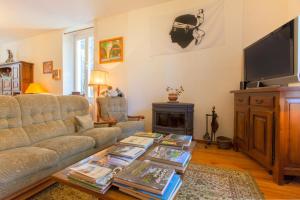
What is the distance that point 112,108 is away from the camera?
3.33 m

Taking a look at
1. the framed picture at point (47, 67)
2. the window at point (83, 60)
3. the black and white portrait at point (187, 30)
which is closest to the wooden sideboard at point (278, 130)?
the black and white portrait at point (187, 30)

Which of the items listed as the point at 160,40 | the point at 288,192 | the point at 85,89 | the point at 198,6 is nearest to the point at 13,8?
the point at 85,89

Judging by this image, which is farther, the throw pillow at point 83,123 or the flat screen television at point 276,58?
the throw pillow at point 83,123

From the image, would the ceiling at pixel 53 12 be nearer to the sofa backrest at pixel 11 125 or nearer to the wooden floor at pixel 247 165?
the sofa backrest at pixel 11 125

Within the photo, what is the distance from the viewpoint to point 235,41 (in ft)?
9.47

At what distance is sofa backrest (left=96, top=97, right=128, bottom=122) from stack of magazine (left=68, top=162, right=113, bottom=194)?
7.02 feet

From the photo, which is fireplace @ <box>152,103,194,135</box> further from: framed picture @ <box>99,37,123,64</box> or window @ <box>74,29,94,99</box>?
window @ <box>74,29,94,99</box>

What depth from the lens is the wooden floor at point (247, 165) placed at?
156cm

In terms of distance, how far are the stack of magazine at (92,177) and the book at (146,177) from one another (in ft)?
0.20

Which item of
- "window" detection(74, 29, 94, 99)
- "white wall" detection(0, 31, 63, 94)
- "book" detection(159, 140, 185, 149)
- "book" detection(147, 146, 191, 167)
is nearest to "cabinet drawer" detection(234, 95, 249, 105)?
"book" detection(159, 140, 185, 149)

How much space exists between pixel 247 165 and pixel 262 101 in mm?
851

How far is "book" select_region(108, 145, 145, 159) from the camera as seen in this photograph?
1255 millimetres

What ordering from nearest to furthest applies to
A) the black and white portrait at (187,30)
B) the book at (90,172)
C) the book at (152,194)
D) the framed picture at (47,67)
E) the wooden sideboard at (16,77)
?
1. the book at (152,194)
2. the book at (90,172)
3. the black and white portrait at (187,30)
4. the framed picture at (47,67)
5. the wooden sideboard at (16,77)

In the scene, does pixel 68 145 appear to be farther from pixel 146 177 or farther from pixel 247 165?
pixel 247 165
